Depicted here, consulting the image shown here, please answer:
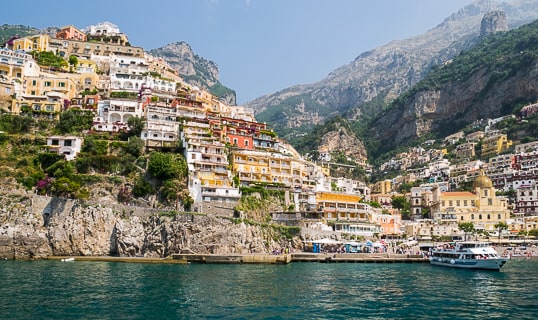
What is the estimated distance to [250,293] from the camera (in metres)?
29.4

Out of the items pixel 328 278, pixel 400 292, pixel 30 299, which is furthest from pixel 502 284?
pixel 30 299

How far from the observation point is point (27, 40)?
291ft

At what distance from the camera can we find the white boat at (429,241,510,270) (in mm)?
48562

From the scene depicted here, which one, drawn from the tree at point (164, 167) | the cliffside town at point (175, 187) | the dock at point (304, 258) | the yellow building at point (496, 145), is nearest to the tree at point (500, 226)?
the cliffside town at point (175, 187)

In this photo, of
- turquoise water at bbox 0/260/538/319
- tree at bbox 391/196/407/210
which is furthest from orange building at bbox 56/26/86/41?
tree at bbox 391/196/407/210

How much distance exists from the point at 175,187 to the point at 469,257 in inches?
1343

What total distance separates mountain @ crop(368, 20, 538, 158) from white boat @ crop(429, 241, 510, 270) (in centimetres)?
10298

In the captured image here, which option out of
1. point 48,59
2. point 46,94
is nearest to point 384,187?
point 48,59

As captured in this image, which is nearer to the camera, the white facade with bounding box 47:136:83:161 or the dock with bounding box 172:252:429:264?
the dock with bounding box 172:252:429:264

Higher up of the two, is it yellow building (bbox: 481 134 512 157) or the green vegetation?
the green vegetation

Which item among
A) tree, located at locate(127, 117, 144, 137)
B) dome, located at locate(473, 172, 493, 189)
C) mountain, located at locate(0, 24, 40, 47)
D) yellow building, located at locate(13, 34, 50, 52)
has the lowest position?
dome, located at locate(473, 172, 493, 189)

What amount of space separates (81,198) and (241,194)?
1988 cm

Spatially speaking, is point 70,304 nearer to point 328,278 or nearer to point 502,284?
point 328,278

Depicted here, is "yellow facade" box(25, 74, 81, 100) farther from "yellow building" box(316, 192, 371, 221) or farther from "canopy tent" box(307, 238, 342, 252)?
"canopy tent" box(307, 238, 342, 252)
